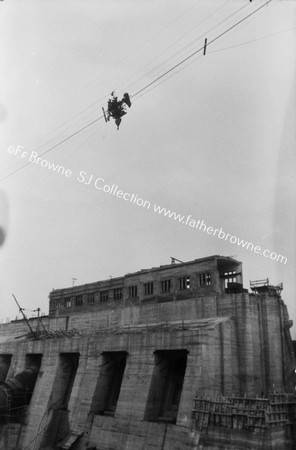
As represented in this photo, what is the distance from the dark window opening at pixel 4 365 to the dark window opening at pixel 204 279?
96.3 feet

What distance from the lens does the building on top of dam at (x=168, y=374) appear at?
103ft

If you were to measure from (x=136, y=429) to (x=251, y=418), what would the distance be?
423 inches

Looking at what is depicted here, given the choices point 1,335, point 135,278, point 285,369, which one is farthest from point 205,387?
point 1,335

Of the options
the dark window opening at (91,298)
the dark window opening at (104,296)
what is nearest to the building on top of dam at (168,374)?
the dark window opening at (104,296)

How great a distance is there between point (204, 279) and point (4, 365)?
3083cm

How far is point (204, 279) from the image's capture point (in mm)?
46719

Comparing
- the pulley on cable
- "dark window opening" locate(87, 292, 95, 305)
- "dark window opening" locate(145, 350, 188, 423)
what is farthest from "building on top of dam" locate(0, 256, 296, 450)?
the pulley on cable

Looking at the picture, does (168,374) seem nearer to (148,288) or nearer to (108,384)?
(108,384)

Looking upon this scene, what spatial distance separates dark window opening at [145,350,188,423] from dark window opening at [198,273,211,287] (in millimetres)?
8902

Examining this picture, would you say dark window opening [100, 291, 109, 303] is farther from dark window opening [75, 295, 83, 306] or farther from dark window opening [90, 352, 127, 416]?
dark window opening [90, 352, 127, 416]

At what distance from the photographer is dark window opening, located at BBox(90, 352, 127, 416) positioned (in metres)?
42.4

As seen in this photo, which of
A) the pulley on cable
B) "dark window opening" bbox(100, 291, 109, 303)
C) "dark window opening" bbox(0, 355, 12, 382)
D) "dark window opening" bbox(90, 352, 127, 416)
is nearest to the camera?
the pulley on cable

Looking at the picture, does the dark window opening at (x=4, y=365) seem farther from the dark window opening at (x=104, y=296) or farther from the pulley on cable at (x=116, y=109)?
the pulley on cable at (x=116, y=109)

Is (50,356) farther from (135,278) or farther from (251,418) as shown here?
(251,418)
